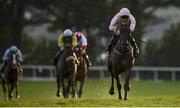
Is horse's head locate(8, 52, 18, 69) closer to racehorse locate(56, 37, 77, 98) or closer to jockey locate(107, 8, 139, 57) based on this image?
racehorse locate(56, 37, 77, 98)

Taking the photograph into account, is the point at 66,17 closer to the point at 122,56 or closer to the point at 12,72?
the point at 12,72

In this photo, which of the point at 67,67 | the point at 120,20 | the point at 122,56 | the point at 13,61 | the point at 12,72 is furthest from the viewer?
the point at 12,72

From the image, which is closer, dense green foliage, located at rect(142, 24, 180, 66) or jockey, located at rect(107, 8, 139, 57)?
jockey, located at rect(107, 8, 139, 57)

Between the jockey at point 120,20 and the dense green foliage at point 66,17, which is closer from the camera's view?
the jockey at point 120,20

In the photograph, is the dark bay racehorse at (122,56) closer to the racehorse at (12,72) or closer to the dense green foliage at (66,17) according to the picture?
the racehorse at (12,72)

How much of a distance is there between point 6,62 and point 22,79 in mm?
20587

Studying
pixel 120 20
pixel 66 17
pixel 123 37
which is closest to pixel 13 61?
pixel 120 20

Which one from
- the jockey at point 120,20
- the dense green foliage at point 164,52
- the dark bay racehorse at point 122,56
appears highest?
the jockey at point 120,20

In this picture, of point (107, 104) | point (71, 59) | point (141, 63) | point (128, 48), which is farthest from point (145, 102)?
point (141, 63)

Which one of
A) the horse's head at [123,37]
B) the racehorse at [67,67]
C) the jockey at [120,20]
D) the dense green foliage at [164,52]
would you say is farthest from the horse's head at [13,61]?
the dense green foliage at [164,52]

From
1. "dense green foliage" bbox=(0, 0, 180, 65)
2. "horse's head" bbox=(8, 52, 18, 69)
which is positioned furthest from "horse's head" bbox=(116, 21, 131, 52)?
"dense green foliage" bbox=(0, 0, 180, 65)

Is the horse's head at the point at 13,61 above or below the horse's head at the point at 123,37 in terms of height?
below

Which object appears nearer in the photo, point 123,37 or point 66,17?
point 123,37

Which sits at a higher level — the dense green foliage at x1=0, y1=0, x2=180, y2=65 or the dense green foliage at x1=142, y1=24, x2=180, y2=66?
the dense green foliage at x1=0, y1=0, x2=180, y2=65
